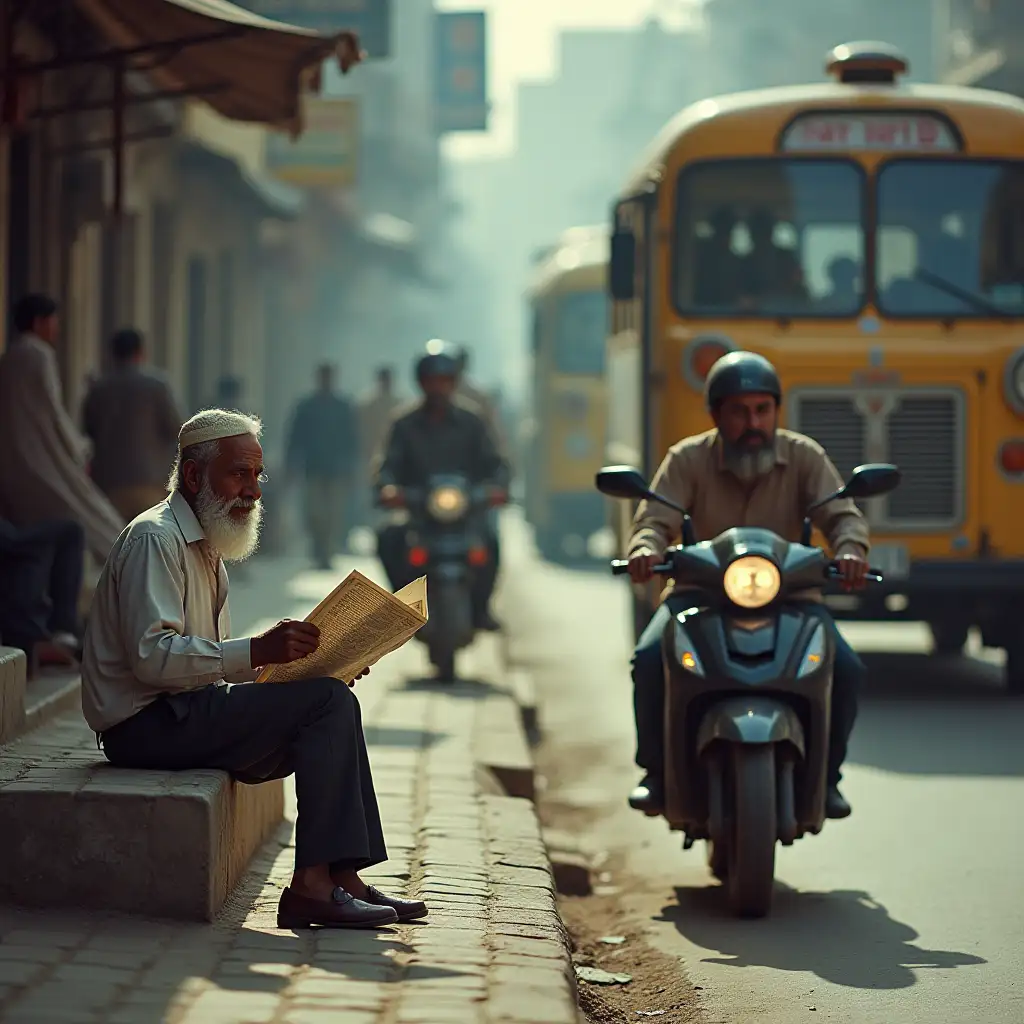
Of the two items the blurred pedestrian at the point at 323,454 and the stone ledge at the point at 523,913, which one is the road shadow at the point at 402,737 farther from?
the blurred pedestrian at the point at 323,454

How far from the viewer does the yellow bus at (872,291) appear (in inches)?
488

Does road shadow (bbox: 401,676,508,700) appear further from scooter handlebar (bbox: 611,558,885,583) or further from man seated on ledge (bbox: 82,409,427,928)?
man seated on ledge (bbox: 82,409,427,928)

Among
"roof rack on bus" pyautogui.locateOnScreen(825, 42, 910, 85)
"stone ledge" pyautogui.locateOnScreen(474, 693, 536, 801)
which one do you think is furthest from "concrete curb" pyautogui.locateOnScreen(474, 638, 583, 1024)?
"roof rack on bus" pyautogui.locateOnScreen(825, 42, 910, 85)

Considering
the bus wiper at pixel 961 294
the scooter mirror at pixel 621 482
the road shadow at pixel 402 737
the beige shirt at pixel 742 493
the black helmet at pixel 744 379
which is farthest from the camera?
the bus wiper at pixel 961 294

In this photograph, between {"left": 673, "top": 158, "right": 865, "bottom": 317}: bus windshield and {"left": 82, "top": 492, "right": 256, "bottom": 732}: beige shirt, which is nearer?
{"left": 82, "top": 492, "right": 256, "bottom": 732}: beige shirt

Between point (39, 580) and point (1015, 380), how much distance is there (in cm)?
566

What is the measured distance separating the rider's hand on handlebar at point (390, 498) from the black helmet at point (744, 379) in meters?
4.76

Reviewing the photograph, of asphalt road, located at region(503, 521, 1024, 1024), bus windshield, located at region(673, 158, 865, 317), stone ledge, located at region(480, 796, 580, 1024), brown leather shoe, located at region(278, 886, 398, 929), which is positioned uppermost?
bus windshield, located at region(673, 158, 865, 317)

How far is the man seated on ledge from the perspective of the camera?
562cm

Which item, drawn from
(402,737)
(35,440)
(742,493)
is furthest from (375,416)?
(742,493)

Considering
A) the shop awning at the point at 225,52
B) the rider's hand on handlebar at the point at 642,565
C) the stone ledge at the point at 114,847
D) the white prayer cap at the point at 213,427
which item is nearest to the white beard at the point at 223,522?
the white prayer cap at the point at 213,427

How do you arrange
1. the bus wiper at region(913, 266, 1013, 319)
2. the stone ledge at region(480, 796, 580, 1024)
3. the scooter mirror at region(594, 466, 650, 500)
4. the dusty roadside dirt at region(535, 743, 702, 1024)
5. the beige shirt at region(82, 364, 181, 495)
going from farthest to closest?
the bus wiper at region(913, 266, 1013, 319) < the beige shirt at region(82, 364, 181, 495) < the scooter mirror at region(594, 466, 650, 500) < the dusty roadside dirt at region(535, 743, 702, 1024) < the stone ledge at region(480, 796, 580, 1024)

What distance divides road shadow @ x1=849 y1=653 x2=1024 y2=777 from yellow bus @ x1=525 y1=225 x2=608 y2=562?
973cm

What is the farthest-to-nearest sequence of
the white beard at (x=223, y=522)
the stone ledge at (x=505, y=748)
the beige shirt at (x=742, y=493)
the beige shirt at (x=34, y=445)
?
1. the beige shirt at (x=34, y=445)
2. the stone ledge at (x=505, y=748)
3. the beige shirt at (x=742, y=493)
4. the white beard at (x=223, y=522)
